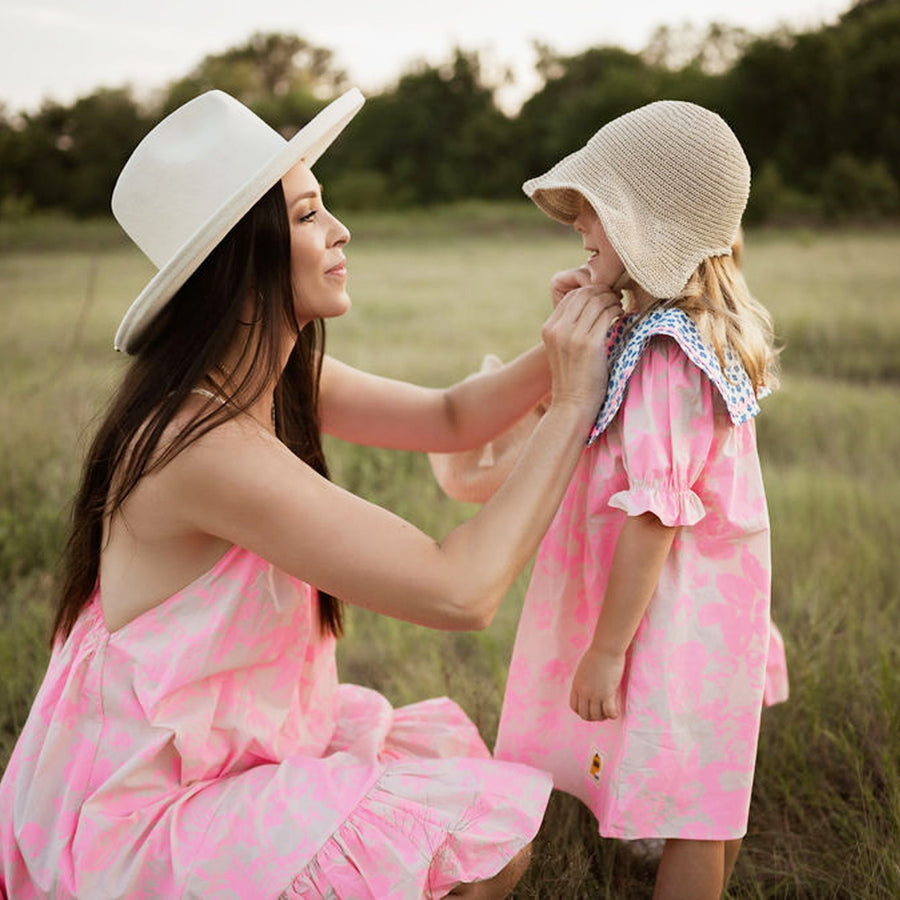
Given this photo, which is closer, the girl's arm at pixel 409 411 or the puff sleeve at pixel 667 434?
the puff sleeve at pixel 667 434

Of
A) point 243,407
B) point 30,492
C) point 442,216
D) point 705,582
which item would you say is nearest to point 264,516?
point 243,407

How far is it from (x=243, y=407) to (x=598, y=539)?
2.31 feet

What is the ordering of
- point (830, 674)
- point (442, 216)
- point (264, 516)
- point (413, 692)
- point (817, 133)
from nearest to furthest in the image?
1. point (264, 516)
2. point (830, 674)
3. point (413, 692)
4. point (817, 133)
5. point (442, 216)

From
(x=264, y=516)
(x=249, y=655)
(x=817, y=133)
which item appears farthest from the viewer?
(x=817, y=133)

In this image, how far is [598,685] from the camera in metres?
1.81

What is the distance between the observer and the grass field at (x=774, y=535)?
218 centimetres

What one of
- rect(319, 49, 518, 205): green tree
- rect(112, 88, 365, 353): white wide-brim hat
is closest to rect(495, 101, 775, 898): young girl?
rect(112, 88, 365, 353): white wide-brim hat

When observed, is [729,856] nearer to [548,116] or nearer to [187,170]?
[187,170]

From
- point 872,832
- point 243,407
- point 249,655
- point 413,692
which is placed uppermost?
point 243,407

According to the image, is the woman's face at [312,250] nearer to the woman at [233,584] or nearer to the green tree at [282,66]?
the woman at [233,584]

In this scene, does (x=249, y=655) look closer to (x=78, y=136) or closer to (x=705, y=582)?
(x=705, y=582)

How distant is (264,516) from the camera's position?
1.72 meters

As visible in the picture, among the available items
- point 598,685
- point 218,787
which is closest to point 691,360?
point 598,685

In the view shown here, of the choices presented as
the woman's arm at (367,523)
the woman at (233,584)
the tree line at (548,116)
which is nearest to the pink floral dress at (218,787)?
the woman at (233,584)
